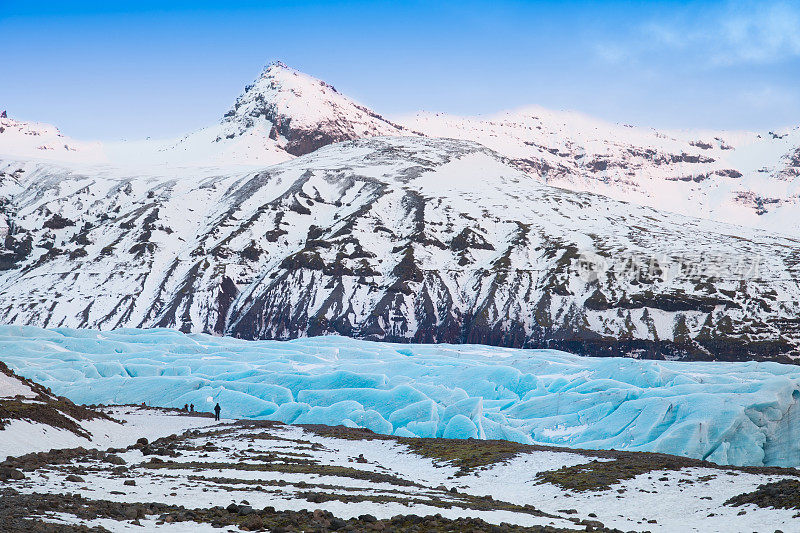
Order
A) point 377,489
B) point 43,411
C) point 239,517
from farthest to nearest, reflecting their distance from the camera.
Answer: point 43,411 → point 377,489 → point 239,517

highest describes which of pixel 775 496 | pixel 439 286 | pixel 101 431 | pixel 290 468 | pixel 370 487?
pixel 439 286

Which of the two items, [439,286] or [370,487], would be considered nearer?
[370,487]

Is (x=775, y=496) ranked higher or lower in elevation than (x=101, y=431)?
higher

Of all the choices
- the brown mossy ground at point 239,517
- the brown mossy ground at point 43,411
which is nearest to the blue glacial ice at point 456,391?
the brown mossy ground at point 43,411

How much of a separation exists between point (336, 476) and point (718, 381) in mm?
45450

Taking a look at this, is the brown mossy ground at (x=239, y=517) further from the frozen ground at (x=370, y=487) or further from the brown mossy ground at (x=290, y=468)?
the brown mossy ground at (x=290, y=468)

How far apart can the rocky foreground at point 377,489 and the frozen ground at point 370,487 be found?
0.09 m

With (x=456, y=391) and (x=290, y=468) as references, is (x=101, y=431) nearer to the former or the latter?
(x=290, y=468)

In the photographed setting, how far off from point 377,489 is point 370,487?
0.63 m

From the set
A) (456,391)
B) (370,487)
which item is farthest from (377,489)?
(456,391)

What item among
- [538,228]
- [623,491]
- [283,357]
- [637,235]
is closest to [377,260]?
[538,228]

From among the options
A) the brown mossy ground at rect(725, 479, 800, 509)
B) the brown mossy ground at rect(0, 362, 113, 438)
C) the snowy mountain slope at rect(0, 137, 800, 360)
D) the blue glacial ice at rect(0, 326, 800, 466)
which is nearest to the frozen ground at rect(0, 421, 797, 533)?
the brown mossy ground at rect(725, 479, 800, 509)

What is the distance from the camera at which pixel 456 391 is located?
6869 cm

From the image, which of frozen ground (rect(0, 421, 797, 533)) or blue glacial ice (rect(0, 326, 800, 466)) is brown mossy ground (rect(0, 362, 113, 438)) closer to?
frozen ground (rect(0, 421, 797, 533))
